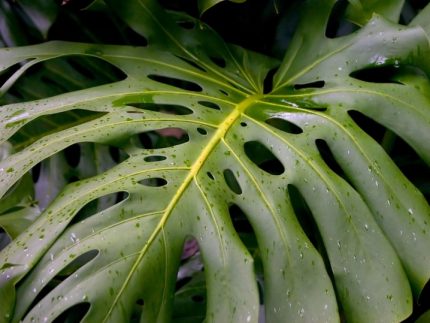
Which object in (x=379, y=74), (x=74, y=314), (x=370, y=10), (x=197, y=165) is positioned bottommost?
(x=74, y=314)

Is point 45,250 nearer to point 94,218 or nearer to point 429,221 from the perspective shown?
point 94,218

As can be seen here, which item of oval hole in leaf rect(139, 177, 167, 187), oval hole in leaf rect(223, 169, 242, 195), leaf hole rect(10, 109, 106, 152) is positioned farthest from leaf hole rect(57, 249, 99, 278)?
leaf hole rect(10, 109, 106, 152)

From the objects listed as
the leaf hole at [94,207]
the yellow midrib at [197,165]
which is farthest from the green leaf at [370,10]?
the leaf hole at [94,207]

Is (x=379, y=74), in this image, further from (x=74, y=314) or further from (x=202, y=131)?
(x=74, y=314)

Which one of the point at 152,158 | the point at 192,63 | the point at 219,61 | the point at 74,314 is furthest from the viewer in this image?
the point at 219,61

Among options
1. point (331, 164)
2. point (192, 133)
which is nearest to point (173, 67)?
point (192, 133)

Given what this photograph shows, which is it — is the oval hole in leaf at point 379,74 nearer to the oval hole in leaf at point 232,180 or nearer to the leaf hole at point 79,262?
the oval hole in leaf at point 232,180

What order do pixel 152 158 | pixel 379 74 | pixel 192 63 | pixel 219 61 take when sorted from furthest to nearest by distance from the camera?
pixel 219 61 < pixel 192 63 < pixel 379 74 < pixel 152 158

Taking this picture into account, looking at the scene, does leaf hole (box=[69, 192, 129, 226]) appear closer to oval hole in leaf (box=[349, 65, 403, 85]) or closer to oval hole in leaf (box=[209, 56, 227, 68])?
oval hole in leaf (box=[209, 56, 227, 68])

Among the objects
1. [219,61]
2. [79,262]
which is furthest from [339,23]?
[79,262]
